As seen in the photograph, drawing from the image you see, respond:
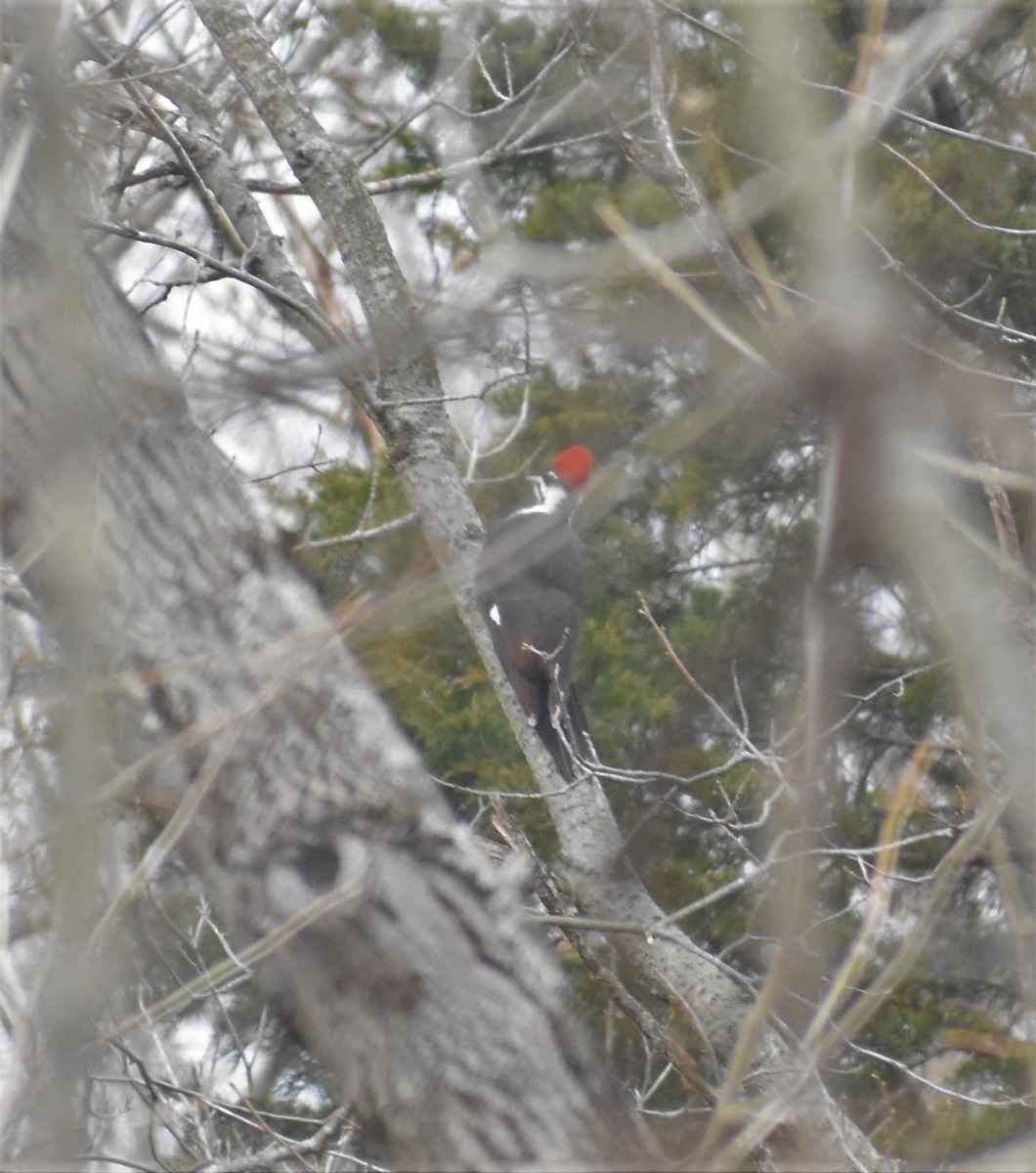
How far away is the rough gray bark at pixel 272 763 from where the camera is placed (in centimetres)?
156

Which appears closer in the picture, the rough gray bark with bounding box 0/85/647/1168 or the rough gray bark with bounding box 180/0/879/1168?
the rough gray bark with bounding box 0/85/647/1168

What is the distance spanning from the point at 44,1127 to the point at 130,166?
3.32m

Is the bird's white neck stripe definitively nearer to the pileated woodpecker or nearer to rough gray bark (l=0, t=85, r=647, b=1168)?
the pileated woodpecker

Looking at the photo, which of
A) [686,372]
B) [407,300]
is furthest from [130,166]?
[686,372]

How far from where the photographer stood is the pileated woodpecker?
4.10 metres

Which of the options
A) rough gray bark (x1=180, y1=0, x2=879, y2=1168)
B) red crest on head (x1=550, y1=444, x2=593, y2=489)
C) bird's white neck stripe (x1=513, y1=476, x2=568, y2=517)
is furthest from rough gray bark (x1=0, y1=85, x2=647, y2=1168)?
red crest on head (x1=550, y1=444, x2=593, y2=489)

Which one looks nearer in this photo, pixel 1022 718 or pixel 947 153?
pixel 1022 718

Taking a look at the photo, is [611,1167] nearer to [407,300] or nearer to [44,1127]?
[44,1127]

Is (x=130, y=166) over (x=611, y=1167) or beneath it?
over

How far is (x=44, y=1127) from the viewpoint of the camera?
4.68 feet

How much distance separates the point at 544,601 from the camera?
200 inches

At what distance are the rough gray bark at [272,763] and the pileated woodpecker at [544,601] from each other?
1.77 m

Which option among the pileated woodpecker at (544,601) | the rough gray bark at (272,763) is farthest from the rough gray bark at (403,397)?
the rough gray bark at (272,763)

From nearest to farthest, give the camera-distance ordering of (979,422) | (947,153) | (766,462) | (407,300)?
(979,422) → (407,300) → (947,153) → (766,462)
